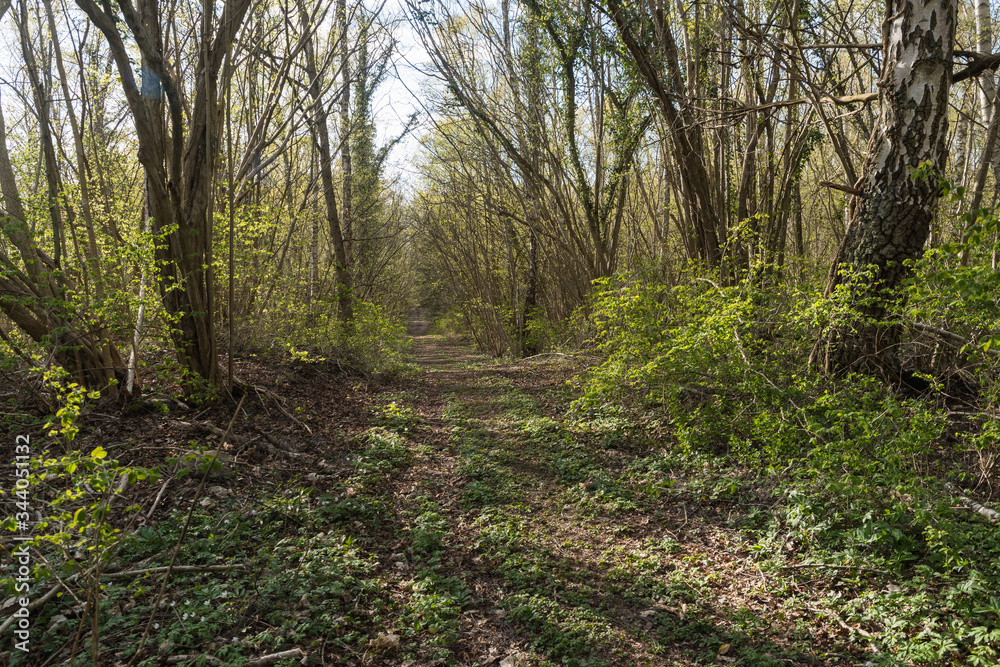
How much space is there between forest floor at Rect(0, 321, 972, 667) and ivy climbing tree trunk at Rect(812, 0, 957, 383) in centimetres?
185

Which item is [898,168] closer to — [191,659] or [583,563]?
[583,563]

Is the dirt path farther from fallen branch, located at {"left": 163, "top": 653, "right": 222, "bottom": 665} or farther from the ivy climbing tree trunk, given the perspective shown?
the ivy climbing tree trunk

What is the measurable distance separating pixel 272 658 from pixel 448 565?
4.17ft

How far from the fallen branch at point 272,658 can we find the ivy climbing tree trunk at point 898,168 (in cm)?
410

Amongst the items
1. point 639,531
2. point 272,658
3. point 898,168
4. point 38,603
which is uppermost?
point 898,168

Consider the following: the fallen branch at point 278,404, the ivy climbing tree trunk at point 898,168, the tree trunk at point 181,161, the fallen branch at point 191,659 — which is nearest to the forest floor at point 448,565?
the fallen branch at point 191,659

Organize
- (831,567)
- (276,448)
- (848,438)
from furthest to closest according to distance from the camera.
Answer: (276,448)
(848,438)
(831,567)

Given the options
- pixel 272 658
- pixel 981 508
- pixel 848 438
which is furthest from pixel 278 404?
pixel 981 508

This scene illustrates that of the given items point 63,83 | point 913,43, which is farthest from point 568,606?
point 63,83

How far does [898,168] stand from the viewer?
3865mm

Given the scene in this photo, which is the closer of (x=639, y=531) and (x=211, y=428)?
(x=639, y=531)

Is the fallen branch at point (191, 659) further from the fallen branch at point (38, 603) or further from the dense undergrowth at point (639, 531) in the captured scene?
the fallen branch at point (38, 603)

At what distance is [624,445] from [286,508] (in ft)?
11.0

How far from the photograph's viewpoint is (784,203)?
598 centimetres
